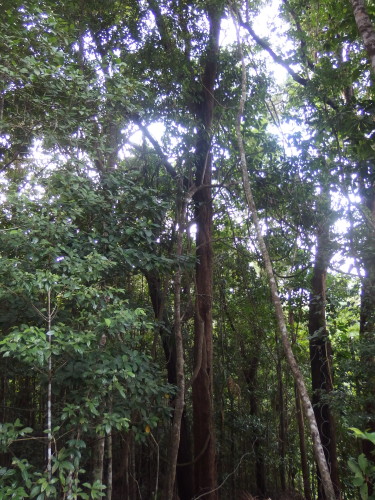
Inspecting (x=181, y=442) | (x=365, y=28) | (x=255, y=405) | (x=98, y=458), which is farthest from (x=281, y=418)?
(x=365, y=28)

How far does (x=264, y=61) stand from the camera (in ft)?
22.3

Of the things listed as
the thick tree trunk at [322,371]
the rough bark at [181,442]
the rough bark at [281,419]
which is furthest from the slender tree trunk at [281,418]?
the rough bark at [181,442]

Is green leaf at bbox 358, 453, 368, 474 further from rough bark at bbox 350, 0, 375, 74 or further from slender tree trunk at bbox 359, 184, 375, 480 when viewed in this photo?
slender tree trunk at bbox 359, 184, 375, 480

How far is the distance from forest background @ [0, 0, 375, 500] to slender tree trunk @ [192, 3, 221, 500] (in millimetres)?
27

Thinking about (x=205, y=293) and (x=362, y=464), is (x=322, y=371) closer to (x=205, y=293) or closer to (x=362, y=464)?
(x=205, y=293)

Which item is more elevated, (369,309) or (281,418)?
(369,309)

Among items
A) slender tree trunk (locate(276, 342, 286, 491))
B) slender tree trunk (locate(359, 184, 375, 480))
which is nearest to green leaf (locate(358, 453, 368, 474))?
slender tree trunk (locate(359, 184, 375, 480))

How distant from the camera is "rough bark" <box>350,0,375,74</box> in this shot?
3469mm

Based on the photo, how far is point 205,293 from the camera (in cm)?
619

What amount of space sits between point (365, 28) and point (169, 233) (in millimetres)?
3516

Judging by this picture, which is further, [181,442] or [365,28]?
[181,442]

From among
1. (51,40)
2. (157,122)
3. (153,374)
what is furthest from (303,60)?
(153,374)

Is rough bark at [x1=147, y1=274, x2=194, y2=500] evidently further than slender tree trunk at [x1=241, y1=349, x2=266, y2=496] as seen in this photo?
No

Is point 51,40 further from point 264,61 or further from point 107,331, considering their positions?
point 264,61
